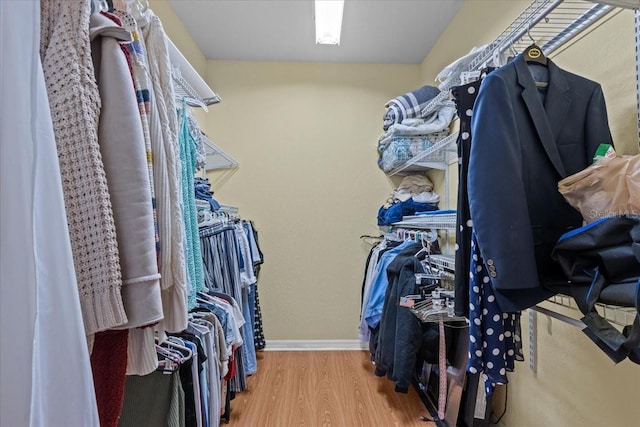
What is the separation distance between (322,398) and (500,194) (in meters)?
1.92

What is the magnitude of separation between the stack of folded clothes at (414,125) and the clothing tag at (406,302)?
1.22 m

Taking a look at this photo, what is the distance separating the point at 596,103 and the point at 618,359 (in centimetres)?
78

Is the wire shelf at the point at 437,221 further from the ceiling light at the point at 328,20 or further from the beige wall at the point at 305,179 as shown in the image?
the ceiling light at the point at 328,20

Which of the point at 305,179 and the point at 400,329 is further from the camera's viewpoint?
the point at 305,179

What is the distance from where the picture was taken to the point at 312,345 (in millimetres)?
3174

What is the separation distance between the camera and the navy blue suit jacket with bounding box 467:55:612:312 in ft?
3.01

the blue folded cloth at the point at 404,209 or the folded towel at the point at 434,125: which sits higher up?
the folded towel at the point at 434,125

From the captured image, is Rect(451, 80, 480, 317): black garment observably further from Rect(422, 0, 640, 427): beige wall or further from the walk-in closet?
Rect(422, 0, 640, 427): beige wall

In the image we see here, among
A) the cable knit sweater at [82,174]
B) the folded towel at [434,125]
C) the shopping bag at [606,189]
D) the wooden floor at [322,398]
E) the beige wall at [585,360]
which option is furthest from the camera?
the folded towel at [434,125]

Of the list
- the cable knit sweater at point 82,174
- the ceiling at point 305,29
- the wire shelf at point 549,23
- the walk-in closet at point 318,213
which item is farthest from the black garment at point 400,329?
the ceiling at point 305,29

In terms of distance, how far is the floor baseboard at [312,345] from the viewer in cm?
316

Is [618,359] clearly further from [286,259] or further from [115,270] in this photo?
[286,259]

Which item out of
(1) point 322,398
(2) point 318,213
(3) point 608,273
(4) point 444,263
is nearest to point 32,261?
(3) point 608,273

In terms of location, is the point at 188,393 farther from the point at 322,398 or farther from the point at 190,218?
the point at 322,398
